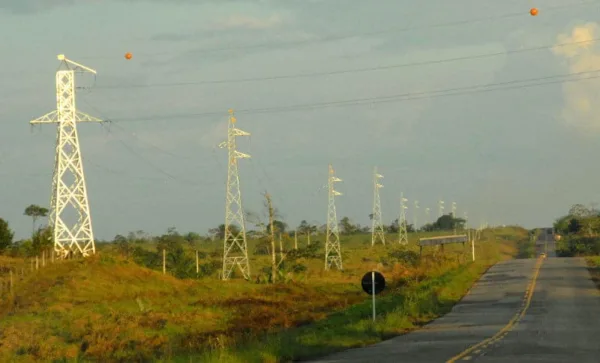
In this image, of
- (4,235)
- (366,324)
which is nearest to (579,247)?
(4,235)

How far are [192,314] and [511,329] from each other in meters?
21.9

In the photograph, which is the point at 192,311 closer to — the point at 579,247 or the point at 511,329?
the point at 511,329

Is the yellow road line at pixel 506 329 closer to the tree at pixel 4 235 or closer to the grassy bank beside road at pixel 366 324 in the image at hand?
the grassy bank beside road at pixel 366 324

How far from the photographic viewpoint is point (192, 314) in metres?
52.9

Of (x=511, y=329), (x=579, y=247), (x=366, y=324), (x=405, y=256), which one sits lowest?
(x=511, y=329)

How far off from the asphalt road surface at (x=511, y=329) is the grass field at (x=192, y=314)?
69.0 inches

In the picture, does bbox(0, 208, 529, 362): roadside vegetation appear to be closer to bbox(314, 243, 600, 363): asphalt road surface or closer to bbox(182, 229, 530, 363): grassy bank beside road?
bbox(182, 229, 530, 363): grassy bank beside road

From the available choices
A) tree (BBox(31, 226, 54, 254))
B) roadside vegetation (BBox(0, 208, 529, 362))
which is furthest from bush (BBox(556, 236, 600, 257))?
tree (BBox(31, 226, 54, 254))

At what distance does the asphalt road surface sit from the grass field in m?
1.75

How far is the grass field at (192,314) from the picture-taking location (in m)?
35.8

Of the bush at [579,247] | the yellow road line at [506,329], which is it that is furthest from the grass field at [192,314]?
the bush at [579,247]

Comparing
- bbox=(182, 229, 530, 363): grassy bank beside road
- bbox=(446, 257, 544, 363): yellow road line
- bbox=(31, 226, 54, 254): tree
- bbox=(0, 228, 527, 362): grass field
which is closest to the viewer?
bbox=(446, 257, 544, 363): yellow road line

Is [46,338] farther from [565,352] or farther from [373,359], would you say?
[565,352]

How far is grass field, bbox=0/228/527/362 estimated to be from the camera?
117ft
